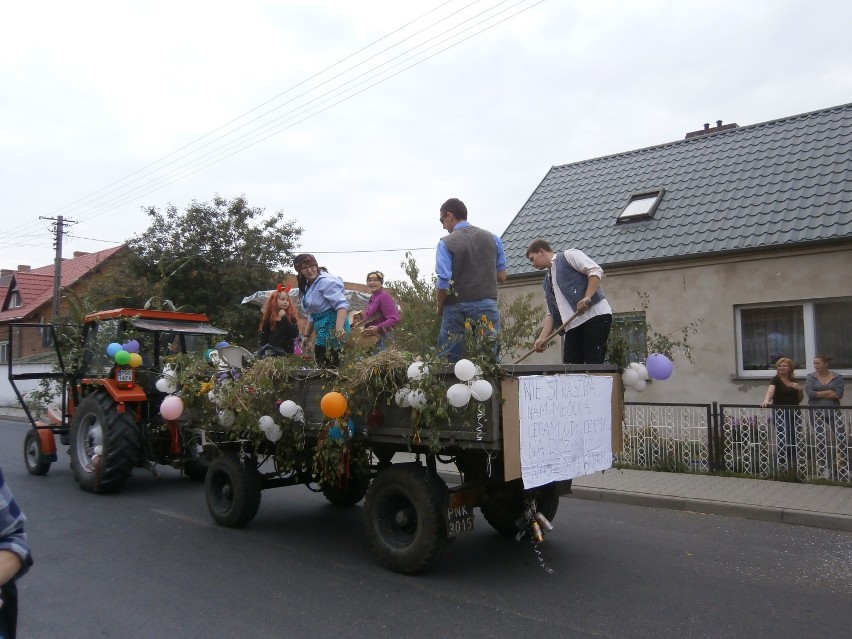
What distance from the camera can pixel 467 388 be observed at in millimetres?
4277

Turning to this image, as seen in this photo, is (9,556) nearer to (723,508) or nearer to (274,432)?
(274,432)

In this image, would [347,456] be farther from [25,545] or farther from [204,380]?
[25,545]

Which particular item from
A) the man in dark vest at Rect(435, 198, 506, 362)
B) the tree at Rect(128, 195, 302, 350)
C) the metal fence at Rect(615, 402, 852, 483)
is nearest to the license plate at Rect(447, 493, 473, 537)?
the man in dark vest at Rect(435, 198, 506, 362)

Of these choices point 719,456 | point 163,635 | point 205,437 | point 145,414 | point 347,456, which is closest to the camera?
point 163,635

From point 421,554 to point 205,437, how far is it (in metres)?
2.62

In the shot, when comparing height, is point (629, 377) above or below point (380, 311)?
below

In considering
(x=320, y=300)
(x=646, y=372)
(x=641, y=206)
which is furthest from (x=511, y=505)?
(x=641, y=206)

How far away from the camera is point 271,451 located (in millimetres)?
6121

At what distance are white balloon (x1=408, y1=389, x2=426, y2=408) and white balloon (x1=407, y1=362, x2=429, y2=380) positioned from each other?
9cm

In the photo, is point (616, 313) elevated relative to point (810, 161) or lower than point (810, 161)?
lower

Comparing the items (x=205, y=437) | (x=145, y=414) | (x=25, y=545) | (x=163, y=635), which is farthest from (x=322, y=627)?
(x=145, y=414)

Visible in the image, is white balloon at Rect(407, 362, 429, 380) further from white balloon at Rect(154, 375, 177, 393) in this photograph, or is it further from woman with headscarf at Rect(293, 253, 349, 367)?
white balloon at Rect(154, 375, 177, 393)

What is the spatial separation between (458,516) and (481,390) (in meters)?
1.16

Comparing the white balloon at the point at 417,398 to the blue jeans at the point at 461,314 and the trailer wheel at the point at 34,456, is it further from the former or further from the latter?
the trailer wheel at the point at 34,456
